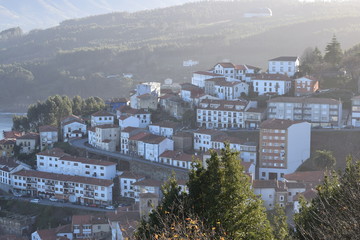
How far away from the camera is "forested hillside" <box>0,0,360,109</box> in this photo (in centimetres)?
4222

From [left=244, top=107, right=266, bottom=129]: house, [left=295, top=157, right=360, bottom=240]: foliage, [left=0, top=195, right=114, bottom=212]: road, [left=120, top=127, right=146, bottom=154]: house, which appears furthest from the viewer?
[left=120, top=127, right=146, bottom=154]: house

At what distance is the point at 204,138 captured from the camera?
17.6 m

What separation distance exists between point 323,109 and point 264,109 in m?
1.72

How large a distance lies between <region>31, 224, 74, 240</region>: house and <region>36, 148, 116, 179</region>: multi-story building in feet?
9.37

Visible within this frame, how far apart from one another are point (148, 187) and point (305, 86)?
258 inches

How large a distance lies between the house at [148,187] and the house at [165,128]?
2.63 metres

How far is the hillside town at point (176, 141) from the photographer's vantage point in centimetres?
1479

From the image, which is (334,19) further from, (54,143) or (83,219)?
(83,219)

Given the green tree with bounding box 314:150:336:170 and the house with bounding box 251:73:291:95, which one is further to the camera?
the house with bounding box 251:73:291:95

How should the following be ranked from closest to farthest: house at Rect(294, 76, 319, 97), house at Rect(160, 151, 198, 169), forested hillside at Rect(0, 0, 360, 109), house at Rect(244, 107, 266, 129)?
house at Rect(160, 151, 198, 169)
house at Rect(244, 107, 266, 129)
house at Rect(294, 76, 319, 97)
forested hillside at Rect(0, 0, 360, 109)

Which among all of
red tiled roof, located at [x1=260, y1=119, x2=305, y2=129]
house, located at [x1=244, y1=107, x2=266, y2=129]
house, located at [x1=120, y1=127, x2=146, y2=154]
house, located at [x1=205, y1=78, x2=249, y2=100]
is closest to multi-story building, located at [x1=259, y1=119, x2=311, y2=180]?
red tiled roof, located at [x1=260, y1=119, x2=305, y2=129]

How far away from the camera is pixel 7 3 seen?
105m

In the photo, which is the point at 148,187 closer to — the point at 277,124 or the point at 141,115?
the point at 277,124

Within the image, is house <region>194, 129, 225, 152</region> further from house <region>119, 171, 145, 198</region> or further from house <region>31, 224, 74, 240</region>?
A: house <region>31, 224, 74, 240</region>
